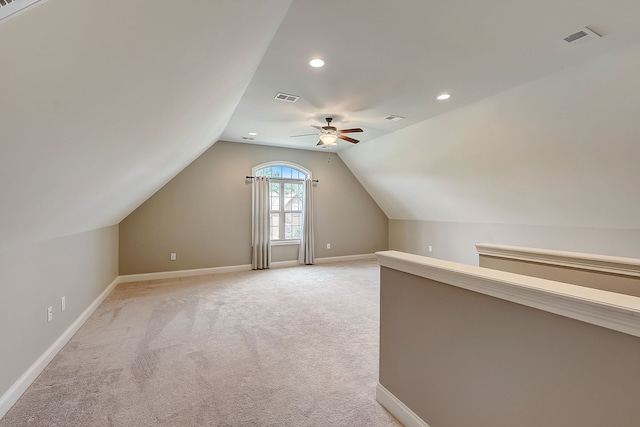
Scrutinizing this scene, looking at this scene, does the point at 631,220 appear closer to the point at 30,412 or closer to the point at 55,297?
the point at 30,412

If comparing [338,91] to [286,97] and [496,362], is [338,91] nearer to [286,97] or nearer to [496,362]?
[286,97]

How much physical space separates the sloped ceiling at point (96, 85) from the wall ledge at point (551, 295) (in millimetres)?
1622

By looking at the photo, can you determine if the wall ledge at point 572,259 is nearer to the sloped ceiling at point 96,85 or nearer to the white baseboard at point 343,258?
the sloped ceiling at point 96,85

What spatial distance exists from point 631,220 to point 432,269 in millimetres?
4012

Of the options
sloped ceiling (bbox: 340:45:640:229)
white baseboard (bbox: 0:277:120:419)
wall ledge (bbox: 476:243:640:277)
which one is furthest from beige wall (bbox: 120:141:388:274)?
wall ledge (bbox: 476:243:640:277)

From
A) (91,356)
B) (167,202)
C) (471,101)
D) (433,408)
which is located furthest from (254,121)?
(433,408)

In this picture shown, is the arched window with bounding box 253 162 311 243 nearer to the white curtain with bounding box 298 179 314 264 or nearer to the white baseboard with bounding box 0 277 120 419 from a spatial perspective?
the white curtain with bounding box 298 179 314 264

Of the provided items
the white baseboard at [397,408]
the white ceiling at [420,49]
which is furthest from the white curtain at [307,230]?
the white baseboard at [397,408]

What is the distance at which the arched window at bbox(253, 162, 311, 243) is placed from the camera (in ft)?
20.9

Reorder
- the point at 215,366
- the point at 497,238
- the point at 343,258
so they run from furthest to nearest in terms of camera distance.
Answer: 1. the point at 343,258
2. the point at 497,238
3. the point at 215,366

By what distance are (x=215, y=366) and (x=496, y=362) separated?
6.69 ft

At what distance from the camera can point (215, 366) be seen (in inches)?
92.5

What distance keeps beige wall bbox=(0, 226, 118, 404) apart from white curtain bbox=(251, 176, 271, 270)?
2.78 meters

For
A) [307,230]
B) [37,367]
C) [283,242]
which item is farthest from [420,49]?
[283,242]
